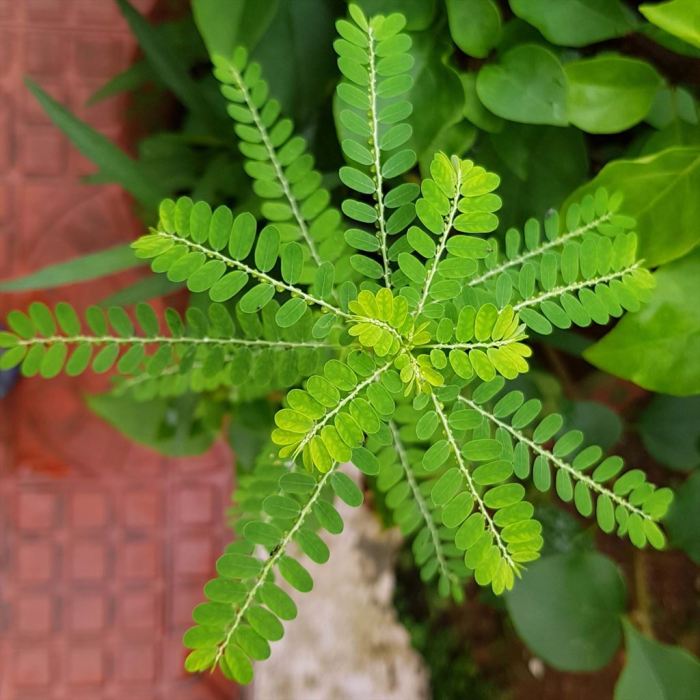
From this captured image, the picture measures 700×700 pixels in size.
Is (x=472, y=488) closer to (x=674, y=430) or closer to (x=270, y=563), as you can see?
(x=270, y=563)

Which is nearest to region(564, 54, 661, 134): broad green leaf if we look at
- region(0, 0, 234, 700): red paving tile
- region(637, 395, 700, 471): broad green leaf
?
region(637, 395, 700, 471): broad green leaf

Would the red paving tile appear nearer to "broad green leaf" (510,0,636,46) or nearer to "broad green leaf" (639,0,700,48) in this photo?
"broad green leaf" (510,0,636,46)

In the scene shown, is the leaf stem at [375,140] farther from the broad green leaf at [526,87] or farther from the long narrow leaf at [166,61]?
the long narrow leaf at [166,61]

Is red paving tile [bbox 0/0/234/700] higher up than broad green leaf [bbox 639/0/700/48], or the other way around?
broad green leaf [bbox 639/0/700/48]

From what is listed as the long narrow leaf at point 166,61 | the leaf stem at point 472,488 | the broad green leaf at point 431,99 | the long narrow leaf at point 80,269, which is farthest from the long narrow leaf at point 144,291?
the leaf stem at point 472,488

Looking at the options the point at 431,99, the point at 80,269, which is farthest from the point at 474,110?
the point at 80,269
